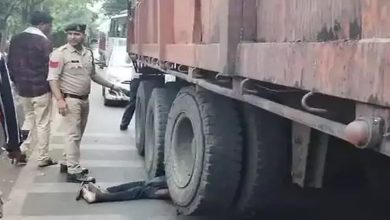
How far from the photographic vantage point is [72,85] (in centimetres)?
746

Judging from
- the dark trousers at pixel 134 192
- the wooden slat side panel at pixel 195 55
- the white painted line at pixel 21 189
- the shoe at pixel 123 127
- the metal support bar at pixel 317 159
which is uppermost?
the wooden slat side panel at pixel 195 55

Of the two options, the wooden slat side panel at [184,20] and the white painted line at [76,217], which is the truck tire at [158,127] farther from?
the wooden slat side panel at [184,20]

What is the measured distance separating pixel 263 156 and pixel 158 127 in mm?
2640

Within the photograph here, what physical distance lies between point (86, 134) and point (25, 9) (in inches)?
817

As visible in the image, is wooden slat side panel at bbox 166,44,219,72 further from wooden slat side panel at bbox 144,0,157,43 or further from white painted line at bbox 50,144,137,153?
white painted line at bbox 50,144,137,153

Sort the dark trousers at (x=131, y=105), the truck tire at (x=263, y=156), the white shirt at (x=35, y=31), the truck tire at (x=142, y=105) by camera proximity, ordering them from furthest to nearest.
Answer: the dark trousers at (x=131, y=105) → the truck tire at (x=142, y=105) → the white shirt at (x=35, y=31) → the truck tire at (x=263, y=156)

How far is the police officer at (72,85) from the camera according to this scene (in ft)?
24.2

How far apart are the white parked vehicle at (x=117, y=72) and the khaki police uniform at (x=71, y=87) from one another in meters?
8.03

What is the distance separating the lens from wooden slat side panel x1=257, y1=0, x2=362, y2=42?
2426 millimetres

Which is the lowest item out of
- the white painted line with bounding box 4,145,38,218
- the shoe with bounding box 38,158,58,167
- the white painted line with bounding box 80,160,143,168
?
→ the white painted line with bounding box 80,160,143,168

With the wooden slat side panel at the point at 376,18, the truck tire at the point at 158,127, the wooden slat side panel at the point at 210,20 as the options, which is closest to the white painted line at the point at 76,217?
the truck tire at the point at 158,127

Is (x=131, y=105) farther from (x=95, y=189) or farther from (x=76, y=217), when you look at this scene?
(x=76, y=217)

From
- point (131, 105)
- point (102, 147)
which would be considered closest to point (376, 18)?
point (102, 147)

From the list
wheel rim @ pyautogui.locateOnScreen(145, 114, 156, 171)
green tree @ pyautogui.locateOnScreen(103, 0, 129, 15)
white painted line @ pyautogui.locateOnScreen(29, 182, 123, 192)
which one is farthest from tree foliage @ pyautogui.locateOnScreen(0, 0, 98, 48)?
white painted line @ pyautogui.locateOnScreen(29, 182, 123, 192)
